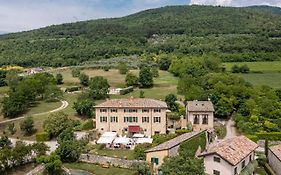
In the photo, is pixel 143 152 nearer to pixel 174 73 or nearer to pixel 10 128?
pixel 10 128

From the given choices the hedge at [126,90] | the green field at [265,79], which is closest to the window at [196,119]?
the hedge at [126,90]

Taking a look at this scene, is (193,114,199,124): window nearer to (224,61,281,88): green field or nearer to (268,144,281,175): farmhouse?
(268,144,281,175): farmhouse

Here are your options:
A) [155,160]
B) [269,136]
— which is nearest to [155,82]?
[269,136]

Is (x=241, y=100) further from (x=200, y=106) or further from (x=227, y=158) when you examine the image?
(x=227, y=158)

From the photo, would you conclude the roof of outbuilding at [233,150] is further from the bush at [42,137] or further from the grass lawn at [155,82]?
the grass lawn at [155,82]

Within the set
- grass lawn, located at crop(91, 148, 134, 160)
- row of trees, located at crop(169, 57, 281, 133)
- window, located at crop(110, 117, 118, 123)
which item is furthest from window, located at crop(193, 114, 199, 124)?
grass lawn, located at crop(91, 148, 134, 160)
